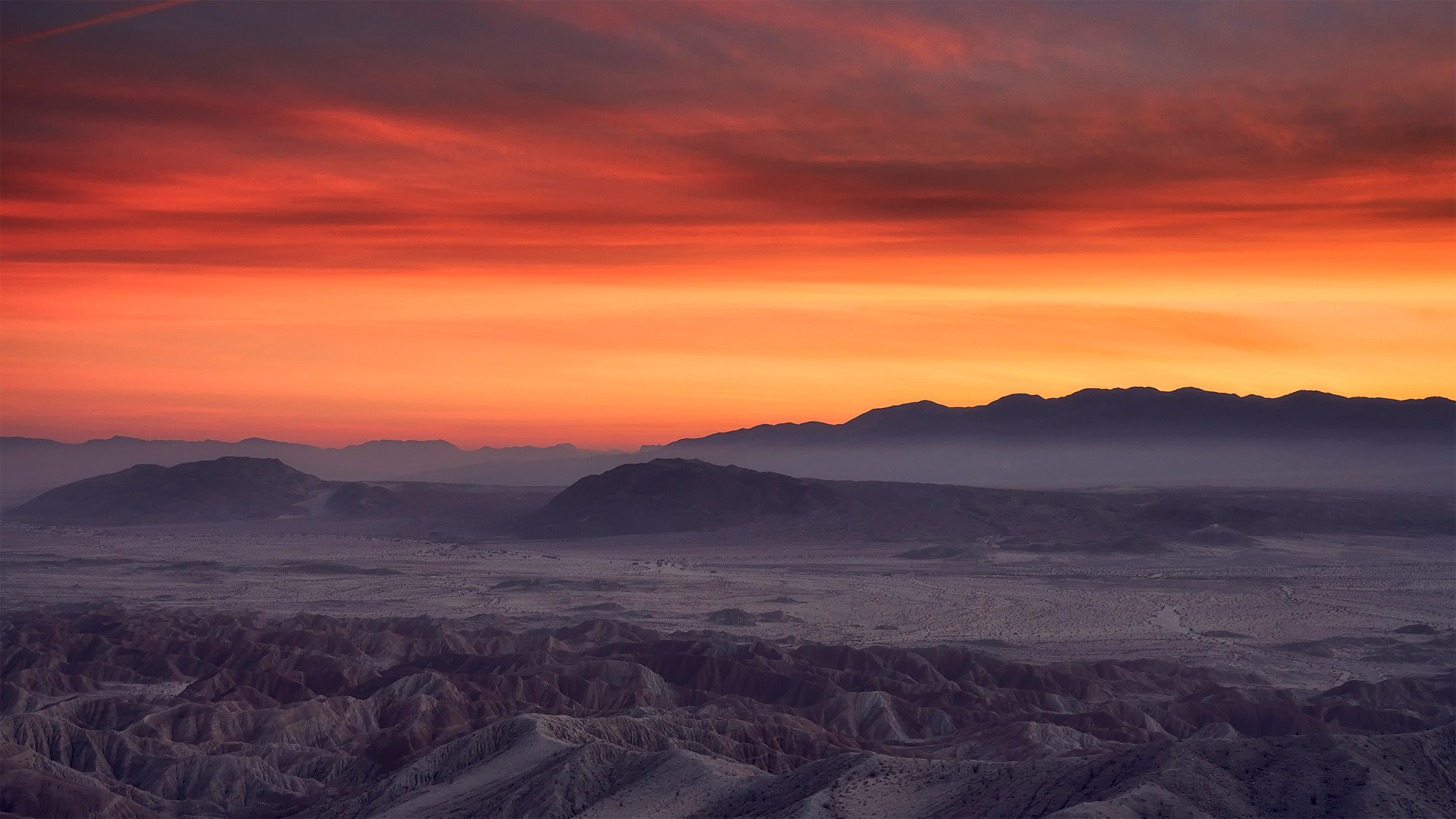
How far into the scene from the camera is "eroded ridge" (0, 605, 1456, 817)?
1292 inches

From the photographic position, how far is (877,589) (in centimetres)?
12875

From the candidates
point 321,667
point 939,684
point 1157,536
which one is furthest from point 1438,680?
point 1157,536

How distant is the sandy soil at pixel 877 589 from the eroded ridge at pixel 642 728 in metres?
13.8

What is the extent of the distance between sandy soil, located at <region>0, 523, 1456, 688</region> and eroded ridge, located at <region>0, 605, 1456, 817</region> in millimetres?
13819

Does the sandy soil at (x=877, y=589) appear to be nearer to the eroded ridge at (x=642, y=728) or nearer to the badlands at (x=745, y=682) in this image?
the badlands at (x=745, y=682)

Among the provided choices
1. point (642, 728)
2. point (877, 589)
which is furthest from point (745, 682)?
point (877, 589)

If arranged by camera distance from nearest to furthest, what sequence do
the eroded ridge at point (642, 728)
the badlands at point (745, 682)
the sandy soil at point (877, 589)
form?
the eroded ridge at point (642, 728)
the badlands at point (745, 682)
the sandy soil at point (877, 589)

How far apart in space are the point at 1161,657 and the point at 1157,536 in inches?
3484

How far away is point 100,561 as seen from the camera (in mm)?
158875

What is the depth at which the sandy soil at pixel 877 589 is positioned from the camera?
9744 centimetres

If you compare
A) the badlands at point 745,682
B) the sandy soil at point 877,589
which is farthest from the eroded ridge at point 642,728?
the sandy soil at point 877,589

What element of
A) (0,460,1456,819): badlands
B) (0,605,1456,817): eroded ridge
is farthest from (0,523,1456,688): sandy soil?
(0,605,1456,817): eroded ridge

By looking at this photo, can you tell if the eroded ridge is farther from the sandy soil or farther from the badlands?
the sandy soil

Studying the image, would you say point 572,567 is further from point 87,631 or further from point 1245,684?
point 1245,684
